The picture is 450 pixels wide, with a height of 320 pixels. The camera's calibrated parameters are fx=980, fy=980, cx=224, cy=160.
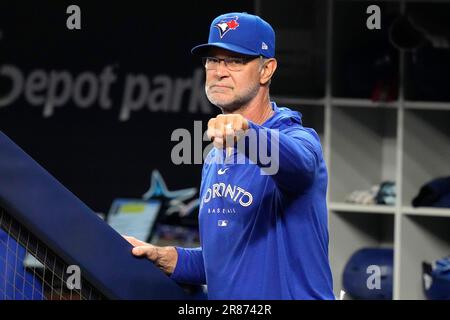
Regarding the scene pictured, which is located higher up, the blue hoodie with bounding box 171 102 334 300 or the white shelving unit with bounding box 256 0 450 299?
the white shelving unit with bounding box 256 0 450 299

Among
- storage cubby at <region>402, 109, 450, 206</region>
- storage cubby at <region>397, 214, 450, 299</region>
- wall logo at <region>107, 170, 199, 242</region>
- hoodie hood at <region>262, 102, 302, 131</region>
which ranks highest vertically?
storage cubby at <region>402, 109, 450, 206</region>

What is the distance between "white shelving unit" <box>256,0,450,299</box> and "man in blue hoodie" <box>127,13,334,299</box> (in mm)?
2489

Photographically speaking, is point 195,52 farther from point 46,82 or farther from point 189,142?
point 46,82

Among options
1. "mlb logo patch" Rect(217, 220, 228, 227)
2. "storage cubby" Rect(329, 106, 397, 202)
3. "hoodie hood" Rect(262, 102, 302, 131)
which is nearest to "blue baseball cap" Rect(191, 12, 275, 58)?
"hoodie hood" Rect(262, 102, 302, 131)

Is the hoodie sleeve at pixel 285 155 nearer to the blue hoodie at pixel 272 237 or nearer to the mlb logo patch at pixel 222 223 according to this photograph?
the blue hoodie at pixel 272 237

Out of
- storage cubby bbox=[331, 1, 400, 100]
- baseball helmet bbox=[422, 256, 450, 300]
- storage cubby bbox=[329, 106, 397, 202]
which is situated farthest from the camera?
storage cubby bbox=[329, 106, 397, 202]

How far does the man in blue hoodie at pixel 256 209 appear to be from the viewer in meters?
1.56

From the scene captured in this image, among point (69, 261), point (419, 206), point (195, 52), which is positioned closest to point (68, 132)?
point (419, 206)

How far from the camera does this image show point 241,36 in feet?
5.22

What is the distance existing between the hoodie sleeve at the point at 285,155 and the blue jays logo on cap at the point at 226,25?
0.21 metres

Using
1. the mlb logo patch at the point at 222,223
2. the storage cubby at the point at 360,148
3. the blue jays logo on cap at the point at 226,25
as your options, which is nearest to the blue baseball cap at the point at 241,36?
the blue jays logo on cap at the point at 226,25

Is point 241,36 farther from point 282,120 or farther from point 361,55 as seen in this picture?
point 361,55

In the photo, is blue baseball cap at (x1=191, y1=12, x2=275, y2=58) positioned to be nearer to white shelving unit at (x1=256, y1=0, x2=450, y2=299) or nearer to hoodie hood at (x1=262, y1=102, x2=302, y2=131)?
hoodie hood at (x1=262, y1=102, x2=302, y2=131)

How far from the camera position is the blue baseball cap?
1588mm
